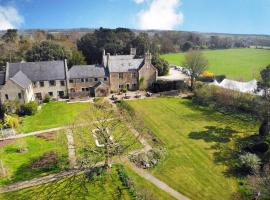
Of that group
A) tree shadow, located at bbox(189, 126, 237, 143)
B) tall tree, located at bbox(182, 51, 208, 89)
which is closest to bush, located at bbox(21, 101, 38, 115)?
tree shadow, located at bbox(189, 126, 237, 143)

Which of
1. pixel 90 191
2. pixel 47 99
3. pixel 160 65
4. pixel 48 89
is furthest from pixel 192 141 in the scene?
pixel 160 65

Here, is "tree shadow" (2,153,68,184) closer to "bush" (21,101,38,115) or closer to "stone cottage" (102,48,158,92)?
"bush" (21,101,38,115)

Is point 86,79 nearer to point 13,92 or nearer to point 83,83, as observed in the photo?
point 83,83

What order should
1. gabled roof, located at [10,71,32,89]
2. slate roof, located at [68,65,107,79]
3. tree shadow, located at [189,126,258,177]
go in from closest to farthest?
tree shadow, located at [189,126,258,177], gabled roof, located at [10,71,32,89], slate roof, located at [68,65,107,79]

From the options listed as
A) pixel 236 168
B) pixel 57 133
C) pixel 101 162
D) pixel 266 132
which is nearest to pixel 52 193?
pixel 101 162

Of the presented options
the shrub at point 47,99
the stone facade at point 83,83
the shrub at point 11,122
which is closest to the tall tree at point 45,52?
the stone facade at point 83,83

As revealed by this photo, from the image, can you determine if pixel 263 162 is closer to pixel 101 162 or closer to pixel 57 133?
pixel 101 162

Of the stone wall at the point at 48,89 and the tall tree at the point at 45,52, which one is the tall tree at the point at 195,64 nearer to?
the stone wall at the point at 48,89
